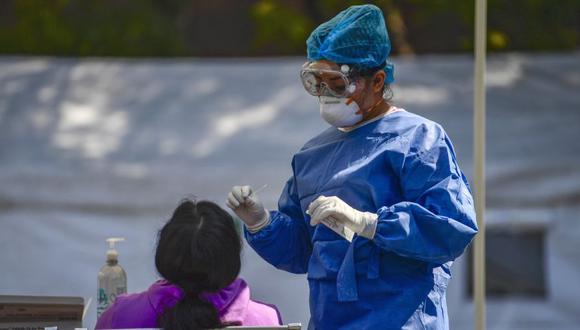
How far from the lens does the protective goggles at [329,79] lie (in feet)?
8.84

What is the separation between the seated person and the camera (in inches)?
104

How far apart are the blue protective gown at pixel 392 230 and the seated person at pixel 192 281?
7.4 inches

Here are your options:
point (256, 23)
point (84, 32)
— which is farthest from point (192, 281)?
point (256, 23)

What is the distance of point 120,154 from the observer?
17.6 feet

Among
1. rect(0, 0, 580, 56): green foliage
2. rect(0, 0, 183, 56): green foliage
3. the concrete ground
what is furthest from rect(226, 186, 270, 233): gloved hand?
rect(0, 0, 183, 56): green foliage

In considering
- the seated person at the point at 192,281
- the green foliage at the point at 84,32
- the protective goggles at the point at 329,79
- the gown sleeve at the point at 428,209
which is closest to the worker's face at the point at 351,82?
the protective goggles at the point at 329,79

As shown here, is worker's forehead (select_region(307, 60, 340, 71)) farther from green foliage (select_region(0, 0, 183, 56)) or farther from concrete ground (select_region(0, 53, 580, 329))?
green foliage (select_region(0, 0, 183, 56))

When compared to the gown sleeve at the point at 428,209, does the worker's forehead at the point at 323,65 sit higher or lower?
higher

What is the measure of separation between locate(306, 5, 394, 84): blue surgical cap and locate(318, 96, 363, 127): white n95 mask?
0.09 m

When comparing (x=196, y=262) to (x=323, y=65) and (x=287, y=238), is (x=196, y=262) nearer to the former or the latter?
(x=287, y=238)

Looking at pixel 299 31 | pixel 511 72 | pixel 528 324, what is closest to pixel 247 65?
pixel 299 31

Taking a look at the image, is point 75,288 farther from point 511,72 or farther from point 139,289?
point 511,72

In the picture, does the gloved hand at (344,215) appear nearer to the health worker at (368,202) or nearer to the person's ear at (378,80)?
the health worker at (368,202)

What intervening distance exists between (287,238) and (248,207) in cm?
13
